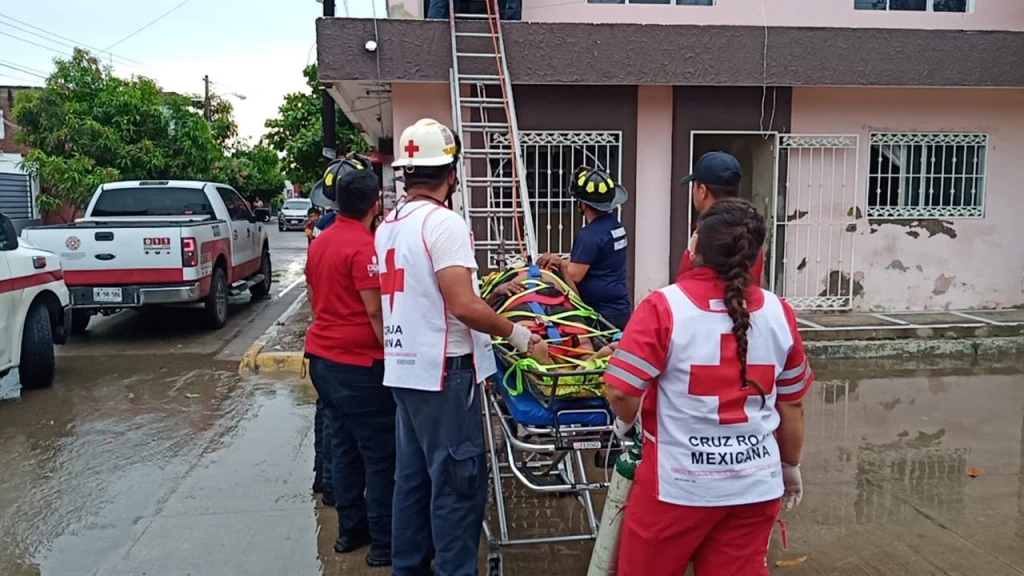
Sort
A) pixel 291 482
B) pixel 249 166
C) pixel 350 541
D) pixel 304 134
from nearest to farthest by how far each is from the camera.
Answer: pixel 350 541
pixel 291 482
pixel 304 134
pixel 249 166

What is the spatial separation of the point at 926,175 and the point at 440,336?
27.2ft

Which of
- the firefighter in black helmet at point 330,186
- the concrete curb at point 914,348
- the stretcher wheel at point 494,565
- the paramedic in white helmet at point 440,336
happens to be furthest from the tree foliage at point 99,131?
the stretcher wheel at point 494,565

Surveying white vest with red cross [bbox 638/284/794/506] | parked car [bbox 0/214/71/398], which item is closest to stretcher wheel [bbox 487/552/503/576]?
white vest with red cross [bbox 638/284/794/506]

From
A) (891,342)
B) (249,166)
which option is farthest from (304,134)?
(891,342)

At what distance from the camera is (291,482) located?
495 centimetres

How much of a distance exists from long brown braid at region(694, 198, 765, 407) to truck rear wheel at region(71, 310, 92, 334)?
29.8 feet

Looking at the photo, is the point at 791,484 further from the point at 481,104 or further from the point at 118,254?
the point at 118,254

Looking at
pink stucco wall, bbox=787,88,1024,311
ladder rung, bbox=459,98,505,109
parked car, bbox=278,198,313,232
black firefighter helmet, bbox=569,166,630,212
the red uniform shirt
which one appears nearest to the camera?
the red uniform shirt

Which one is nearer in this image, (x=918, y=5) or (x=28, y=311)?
(x=28, y=311)

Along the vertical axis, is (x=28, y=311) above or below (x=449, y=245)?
below

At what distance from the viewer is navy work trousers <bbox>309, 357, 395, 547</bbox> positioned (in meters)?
3.63

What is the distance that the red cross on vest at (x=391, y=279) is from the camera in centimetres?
308

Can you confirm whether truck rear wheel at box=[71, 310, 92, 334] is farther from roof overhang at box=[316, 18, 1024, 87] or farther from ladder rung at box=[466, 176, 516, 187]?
ladder rung at box=[466, 176, 516, 187]

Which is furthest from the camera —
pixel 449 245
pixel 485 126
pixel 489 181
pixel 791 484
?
pixel 485 126
